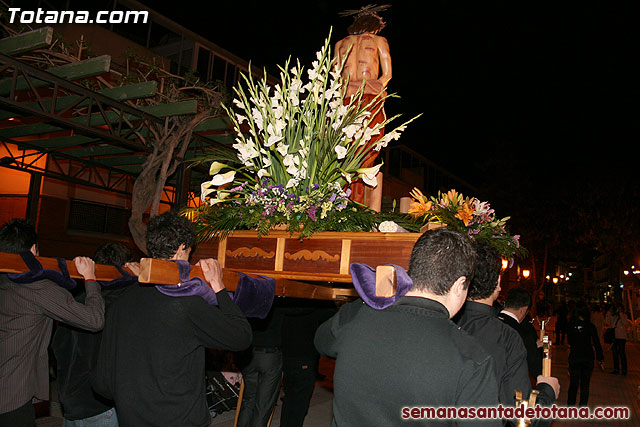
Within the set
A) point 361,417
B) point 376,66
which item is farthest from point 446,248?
point 376,66

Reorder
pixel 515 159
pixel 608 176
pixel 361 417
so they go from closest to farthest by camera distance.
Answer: pixel 361 417 → pixel 608 176 → pixel 515 159

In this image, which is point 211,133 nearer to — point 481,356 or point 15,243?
point 15,243

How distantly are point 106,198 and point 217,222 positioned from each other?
595 inches

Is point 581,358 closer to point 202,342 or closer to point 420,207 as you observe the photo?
point 420,207

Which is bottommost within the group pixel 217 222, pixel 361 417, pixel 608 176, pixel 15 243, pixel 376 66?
pixel 361 417

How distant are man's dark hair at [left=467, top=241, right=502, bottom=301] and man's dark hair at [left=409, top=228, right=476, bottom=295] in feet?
3.73

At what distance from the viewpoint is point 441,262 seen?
78.3 inches

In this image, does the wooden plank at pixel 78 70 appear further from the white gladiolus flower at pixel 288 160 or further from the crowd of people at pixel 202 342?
the white gladiolus flower at pixel 288 160

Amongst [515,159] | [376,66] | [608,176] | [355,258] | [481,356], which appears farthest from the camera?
[515,159]

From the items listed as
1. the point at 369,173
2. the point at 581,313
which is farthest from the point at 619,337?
the point at 369,173

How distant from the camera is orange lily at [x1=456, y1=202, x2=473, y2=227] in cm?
328

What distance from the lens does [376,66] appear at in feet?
16.1

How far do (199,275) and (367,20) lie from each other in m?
3.26

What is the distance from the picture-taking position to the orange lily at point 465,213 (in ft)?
10.8
